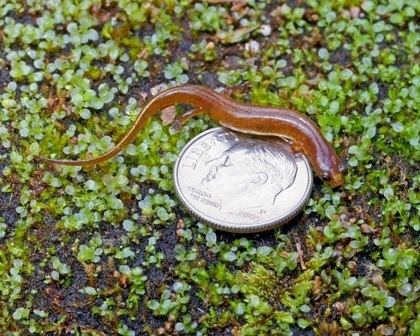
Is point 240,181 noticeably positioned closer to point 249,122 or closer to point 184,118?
point 249,122

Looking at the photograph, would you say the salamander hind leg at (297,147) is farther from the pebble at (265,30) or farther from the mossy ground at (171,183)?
the pebble at (265,30)

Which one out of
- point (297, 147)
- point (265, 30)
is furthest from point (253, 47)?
point (297, 147)

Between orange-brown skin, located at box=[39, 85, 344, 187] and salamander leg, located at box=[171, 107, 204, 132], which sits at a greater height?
orange-brown skin, located at box=[39, 85, 344, 187]

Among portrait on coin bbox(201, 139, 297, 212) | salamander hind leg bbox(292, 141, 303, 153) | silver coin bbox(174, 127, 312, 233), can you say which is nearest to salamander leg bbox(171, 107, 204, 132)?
silver coin bbox(174, 127, 312, 233)

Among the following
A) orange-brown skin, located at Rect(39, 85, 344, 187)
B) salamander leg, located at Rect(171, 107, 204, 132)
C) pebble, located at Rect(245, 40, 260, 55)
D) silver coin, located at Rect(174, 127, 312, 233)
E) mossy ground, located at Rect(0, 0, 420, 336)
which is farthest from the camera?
pebble, located at Rect(245, 40, 260, 55)

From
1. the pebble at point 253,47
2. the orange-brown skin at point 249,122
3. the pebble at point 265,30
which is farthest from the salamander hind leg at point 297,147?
the pebble at point 265,30

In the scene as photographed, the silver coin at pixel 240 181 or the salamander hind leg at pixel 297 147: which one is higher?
the salamander hind leg at pixel 297 147

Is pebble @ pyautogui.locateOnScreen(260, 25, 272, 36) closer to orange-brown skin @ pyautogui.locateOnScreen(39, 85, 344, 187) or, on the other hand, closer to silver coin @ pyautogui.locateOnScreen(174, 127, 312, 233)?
orange-brown skin @ pyautogui.locateOnScreen(39, 85, 344, 187)

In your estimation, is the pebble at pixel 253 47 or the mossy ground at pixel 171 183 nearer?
the mossy ground at pixel 171 183
